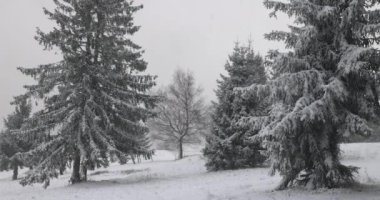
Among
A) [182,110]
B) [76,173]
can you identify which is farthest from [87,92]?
[182,110]

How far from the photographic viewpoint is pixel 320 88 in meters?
11.4

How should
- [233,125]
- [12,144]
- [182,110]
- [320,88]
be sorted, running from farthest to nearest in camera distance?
[182,110]
[12,144]
[233,125]
[320,88]

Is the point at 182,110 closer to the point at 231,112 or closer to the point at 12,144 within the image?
the point at 231,112

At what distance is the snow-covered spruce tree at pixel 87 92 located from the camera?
19234 millimetres

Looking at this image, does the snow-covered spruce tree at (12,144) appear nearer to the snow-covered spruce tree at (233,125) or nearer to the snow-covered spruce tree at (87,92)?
the snow-covered spruce tree at (87,92)

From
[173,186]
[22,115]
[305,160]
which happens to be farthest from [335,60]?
[22,115]

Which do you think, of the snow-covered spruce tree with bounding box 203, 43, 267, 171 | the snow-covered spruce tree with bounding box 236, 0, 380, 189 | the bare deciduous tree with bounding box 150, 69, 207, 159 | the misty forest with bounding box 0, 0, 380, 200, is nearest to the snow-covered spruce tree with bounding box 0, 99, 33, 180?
the misty forest with bounding box 0, 0, 380, 200

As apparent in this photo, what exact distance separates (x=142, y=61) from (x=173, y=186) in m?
7.97

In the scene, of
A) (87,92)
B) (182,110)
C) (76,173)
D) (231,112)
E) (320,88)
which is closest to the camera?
(320,88)

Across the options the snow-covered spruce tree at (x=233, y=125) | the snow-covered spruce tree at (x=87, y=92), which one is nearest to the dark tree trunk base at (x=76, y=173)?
the snow-covered spruce tree at (x=87, y=92)

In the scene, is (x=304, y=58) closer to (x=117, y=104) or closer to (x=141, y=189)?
(x=141, y=189)

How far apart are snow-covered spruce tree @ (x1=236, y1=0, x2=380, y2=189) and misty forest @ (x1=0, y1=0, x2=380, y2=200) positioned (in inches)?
1.5

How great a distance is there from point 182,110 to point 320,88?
104ft

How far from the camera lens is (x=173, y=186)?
18047 millimetres
